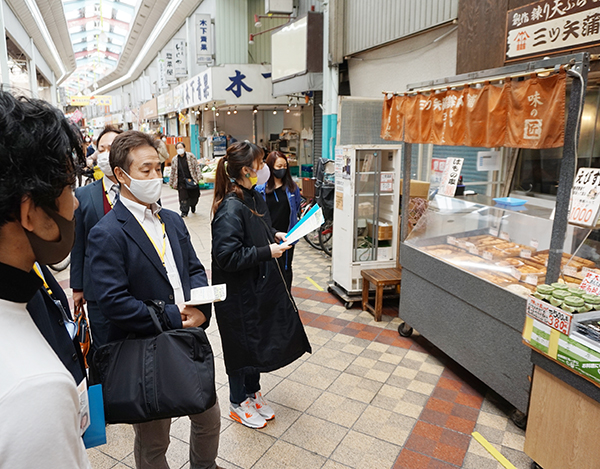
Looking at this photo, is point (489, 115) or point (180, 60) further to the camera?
point (180, 60)

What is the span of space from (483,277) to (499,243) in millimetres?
839

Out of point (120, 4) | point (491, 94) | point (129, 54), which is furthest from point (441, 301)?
point (129, 54)

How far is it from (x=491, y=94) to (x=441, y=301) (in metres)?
1.84

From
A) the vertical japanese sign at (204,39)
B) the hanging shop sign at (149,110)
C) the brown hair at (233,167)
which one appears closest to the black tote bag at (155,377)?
the brown hair at (233,167)

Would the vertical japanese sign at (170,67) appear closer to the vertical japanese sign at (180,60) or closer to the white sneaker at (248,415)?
the vertical japanese sign at (180,60)

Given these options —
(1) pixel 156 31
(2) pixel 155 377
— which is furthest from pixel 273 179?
(1) pixel 156 31

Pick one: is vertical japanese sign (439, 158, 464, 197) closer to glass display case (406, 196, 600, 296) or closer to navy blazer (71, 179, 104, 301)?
glass display case (406, 196, 600, 296)

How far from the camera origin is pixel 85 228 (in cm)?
284

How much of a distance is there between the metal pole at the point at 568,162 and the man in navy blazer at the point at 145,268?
2.27 m

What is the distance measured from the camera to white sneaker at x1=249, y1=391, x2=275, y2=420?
10.5ft

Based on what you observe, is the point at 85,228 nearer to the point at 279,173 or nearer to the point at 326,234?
the point at 279,173

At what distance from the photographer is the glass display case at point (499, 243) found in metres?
3.46

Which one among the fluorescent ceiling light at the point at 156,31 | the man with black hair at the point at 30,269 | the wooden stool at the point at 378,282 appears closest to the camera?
the man with black hair at the point at 30,269

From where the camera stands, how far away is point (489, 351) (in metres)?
3.36
